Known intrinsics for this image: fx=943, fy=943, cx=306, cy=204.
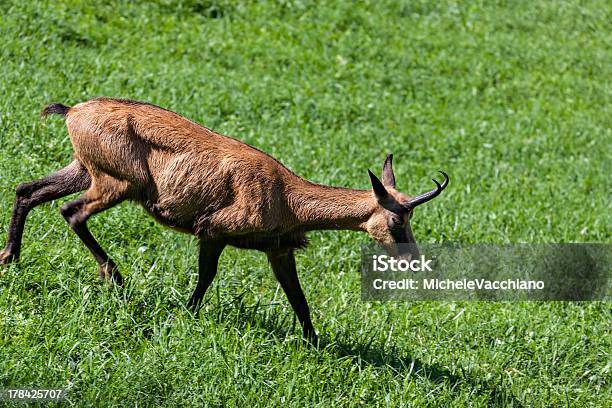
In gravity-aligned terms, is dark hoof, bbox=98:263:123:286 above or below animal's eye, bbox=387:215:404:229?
below

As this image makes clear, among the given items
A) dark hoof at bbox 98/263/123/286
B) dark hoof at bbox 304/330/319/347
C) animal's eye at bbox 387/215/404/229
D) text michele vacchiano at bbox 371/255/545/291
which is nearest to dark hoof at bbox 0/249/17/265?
dark hoof at bbox 98/263/123/286

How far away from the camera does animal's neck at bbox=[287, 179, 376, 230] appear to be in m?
6.39

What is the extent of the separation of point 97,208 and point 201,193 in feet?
2.36

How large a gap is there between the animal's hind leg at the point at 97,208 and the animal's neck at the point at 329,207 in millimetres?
1159

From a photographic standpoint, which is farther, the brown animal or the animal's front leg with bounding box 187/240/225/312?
the animal's front leg with bounding box 187/240/225/312

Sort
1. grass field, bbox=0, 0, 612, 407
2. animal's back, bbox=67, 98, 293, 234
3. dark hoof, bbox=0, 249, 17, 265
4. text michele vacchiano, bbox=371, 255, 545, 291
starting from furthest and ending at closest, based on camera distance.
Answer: text michele vacchiano, bbox=371, 255, 545, 291, dark hoof, bbox=0, 249, 17, 265, animal's back, bbox=67, 98, 293, 234, grass field, bbox=0, 0, 612, 407

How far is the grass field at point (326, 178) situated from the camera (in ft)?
19.4

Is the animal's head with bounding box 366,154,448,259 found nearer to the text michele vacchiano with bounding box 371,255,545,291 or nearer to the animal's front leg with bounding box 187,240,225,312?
the animal's front leg with bounding box 187,240,225,312

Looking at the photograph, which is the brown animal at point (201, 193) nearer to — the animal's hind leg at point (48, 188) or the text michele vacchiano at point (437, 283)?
the animal's hind leg at point (48, 188)

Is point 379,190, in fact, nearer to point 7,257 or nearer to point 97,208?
point 97,208

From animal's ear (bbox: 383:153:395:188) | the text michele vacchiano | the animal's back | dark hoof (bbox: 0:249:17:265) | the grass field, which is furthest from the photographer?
the text michele vacchiano

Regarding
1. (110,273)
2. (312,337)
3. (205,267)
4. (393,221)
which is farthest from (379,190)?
(110,273)

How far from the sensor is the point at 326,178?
9781 mm

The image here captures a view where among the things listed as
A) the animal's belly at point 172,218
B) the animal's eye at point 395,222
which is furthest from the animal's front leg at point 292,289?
the animal's eye at point 395,222
